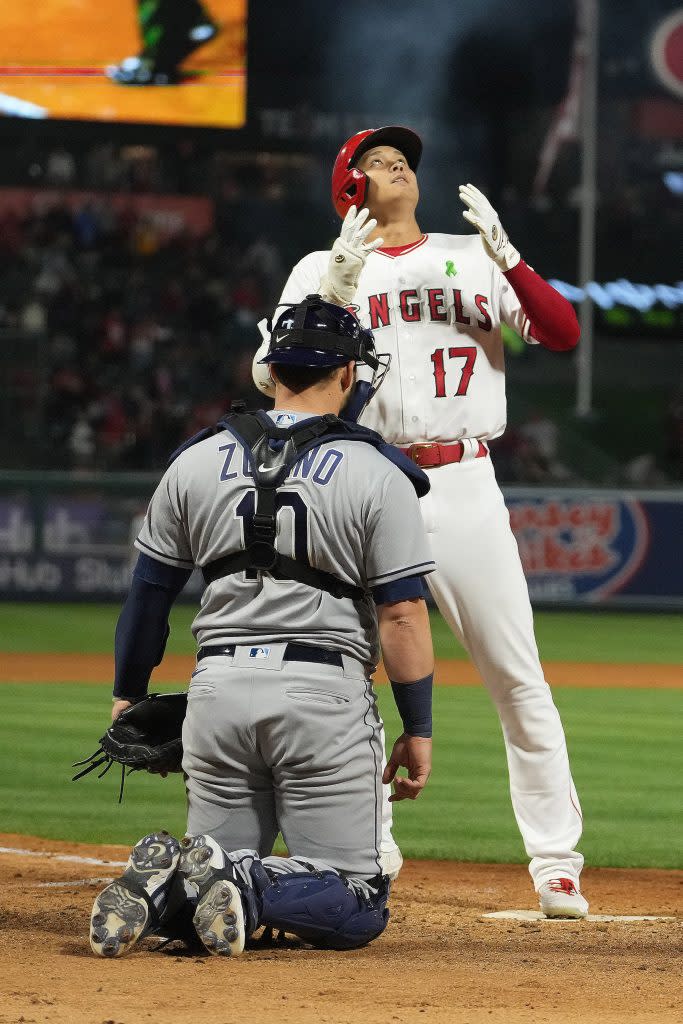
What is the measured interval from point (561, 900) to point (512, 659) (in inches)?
26.4

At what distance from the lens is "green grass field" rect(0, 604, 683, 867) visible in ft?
20.1

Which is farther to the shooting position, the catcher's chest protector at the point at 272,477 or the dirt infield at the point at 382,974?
the catcher's chest protector at the point at 272,477

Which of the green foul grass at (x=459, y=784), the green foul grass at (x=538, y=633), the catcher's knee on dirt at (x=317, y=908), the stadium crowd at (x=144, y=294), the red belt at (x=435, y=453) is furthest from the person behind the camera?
the stadium crowd at (x=144, y=294)

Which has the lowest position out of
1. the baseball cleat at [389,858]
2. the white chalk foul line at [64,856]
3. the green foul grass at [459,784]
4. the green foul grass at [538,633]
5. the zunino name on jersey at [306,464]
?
the green foul grass at [538,633]

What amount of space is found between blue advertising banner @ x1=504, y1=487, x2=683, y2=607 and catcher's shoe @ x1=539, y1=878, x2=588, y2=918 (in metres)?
11.6

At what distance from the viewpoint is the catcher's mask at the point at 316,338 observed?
375 cm

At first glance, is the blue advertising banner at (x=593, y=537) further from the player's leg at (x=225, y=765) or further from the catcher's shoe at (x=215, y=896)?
the catcher's shoe at (x=215, y=896)

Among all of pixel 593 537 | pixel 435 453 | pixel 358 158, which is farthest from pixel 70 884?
pixel 593 537

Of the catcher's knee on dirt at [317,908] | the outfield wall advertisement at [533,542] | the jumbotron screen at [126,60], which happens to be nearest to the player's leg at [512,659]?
the catcher's knee on dirt at [317,908]

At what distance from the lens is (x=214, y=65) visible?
1939 centimetres

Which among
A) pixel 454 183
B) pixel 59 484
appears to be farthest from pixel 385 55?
pixel 59 484

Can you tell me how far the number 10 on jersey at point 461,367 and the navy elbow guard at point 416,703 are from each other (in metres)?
1.20

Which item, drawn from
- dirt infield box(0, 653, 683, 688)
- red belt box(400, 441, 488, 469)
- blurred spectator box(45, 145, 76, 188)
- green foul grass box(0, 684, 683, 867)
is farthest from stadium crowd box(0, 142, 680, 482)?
red belt box(400, 441, 488, 469)

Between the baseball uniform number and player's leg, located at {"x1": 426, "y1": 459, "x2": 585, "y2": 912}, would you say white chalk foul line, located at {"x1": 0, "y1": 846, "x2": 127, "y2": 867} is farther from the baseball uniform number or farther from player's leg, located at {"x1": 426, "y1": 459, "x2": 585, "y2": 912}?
the baseball uniform number
